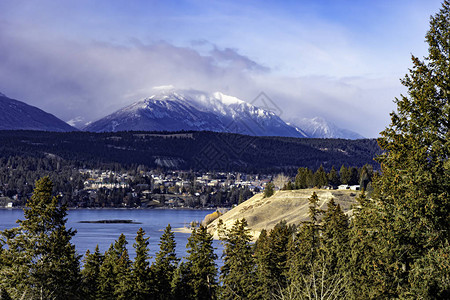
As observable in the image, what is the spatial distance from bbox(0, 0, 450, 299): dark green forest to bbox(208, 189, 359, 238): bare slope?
2515 inches

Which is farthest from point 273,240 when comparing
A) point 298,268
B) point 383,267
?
point 383,267

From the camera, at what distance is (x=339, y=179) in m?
145

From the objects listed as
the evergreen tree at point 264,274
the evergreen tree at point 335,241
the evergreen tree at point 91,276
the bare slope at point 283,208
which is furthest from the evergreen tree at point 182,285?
the bare slope at point 283,208

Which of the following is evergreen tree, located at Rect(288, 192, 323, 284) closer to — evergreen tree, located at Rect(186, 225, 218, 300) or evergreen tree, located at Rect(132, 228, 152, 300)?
evergreen tree, located at Rect(186, 225, 218, 300)

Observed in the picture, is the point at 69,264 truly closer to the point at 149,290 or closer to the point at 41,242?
Result: the point at 41,242

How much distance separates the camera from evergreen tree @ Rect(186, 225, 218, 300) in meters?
43.2

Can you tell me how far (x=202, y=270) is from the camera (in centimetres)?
4341

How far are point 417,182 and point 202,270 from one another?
2873 centimetres

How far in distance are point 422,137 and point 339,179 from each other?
130 meters

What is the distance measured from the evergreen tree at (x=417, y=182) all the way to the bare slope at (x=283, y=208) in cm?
9485

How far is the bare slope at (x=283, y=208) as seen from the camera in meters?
117

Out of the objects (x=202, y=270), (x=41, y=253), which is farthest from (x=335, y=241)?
(x=41, y=253)

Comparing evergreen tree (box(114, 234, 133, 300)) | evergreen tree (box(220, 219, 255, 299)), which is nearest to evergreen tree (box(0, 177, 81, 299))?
evergreen tree (box(114, 234, 133, 300))

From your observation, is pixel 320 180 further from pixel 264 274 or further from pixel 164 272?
pixel 164 272
